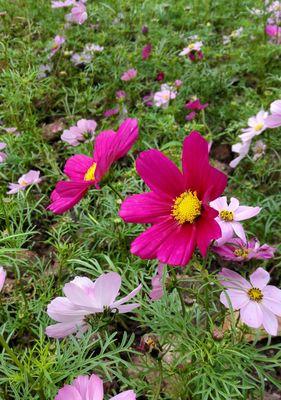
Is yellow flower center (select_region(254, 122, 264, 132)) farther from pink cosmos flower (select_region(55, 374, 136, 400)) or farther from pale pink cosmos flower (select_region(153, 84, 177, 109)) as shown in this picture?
pink cosmos flower (select_region(55, 374, 136, 400))

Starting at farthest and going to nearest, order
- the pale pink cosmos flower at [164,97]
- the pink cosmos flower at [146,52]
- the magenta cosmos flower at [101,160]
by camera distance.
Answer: the pink cosmos flower at [146,52]
the pale pink cosmos flower at [164,97]
the magenta cosmos flower at [101,160]

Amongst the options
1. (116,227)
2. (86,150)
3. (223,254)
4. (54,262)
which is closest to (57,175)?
(86,150)

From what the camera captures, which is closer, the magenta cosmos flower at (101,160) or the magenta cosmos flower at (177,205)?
the magenta cosmos flower at (177,205)

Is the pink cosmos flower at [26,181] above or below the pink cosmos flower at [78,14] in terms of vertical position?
below

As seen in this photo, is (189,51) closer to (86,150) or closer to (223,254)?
(86,150)

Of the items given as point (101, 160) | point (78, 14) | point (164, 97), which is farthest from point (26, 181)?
point (78, 14)

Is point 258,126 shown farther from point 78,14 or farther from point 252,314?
point 78,14

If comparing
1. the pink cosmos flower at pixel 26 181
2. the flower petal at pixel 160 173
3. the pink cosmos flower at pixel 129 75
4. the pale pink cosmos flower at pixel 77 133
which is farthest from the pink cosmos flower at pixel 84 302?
the pink cosmos flower at pixel 129 75

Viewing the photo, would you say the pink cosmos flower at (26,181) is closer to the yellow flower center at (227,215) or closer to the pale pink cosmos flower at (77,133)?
the pale pink cosmos flower at (77,133)
